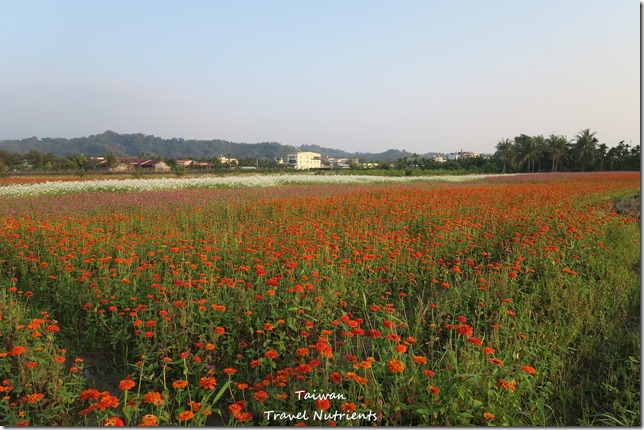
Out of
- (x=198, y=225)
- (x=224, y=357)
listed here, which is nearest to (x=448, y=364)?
(x=224, y=357)

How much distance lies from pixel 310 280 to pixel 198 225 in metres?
4.55

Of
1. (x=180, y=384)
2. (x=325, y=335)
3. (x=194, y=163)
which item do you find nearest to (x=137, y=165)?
(x=194, y=163)

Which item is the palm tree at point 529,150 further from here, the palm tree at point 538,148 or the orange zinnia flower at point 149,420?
the orange zinnia flower at point 149,420

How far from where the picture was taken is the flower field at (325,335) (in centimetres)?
221

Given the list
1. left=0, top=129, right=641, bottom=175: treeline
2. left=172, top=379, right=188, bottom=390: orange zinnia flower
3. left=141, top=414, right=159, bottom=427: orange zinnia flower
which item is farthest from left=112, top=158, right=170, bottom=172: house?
left=141, top=414, right=159, bottom=427: orange zinnia flower

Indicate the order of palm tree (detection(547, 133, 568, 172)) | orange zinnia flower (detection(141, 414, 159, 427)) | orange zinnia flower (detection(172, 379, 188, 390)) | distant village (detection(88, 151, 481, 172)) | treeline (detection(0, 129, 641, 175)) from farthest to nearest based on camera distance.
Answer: distant village (detection(88, 151, 481, 172)) → palm tree (detection(547, 133, 568, 172)) → treeline (detection(0, 129, 641, 175)) → orange zinnia flower (detection(172, 379, 188, 390)) → orange zinnia flower (detection(141, 414, 159, 427))

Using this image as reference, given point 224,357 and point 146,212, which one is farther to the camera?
point 146,212

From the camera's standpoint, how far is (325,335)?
2.97m

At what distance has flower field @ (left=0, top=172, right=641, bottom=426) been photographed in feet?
7.23

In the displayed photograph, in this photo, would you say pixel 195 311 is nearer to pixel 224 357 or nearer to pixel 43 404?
pixel 224 357

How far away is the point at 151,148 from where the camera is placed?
157 meters

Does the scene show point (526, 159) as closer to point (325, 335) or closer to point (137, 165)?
point (325, 335)

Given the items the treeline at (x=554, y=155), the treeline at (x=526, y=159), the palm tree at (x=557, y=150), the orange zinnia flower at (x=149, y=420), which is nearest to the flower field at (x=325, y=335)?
the orange zinnia flower at (x=149, y=420)

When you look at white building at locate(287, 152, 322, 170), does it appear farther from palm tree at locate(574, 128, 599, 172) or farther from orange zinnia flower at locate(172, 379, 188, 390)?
orange zinnia flower at locate(172, 379, 188, 390)
